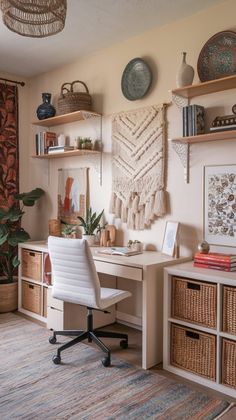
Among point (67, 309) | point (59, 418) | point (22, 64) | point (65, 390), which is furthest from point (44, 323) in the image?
point (22, 64)

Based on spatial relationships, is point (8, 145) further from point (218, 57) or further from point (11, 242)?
point (218, 57)

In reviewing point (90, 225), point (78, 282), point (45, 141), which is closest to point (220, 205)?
point (78, 282)

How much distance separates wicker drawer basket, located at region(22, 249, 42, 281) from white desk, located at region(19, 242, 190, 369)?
3.38 feet

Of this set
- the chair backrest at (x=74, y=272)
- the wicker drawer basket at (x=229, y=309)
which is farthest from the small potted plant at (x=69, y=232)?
the wicker drawer basket at (x=229, y=309)

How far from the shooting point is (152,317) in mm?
2600

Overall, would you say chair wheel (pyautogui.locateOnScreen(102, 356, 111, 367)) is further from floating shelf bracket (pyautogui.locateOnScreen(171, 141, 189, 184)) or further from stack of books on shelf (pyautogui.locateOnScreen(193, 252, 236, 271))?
floating shelf bracket (pyautogui.locateOnScreen(171, 141, 189, 184))

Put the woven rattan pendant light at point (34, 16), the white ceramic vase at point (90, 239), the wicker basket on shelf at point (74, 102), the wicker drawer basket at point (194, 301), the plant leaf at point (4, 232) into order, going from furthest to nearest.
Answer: the plant leaf at point (4, 232), the wicker basket on shelf at point (74, 102), the white ceramic vase at point (90, 239), the wicker drawer basket at point (194, 301), the woven rattan pendant light at point (34, 16)

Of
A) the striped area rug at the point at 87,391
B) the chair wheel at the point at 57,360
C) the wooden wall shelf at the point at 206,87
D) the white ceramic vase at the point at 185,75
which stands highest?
the white ceramic vase at the point at 185,75

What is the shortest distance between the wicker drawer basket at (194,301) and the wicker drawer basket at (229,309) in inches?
2.6

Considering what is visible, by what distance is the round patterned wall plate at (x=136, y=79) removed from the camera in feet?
10.4

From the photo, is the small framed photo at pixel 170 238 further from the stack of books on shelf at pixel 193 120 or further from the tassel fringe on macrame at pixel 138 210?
the stack of books on shelf at pixel 193 120

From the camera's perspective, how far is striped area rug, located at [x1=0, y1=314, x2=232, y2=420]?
204 cm

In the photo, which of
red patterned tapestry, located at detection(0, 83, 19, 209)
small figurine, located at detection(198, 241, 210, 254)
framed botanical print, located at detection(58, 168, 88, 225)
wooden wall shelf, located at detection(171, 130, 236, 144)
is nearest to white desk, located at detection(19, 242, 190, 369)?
small figurine, located at detection(198, 241, 210, 254)

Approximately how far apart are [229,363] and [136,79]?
236 centimetres
